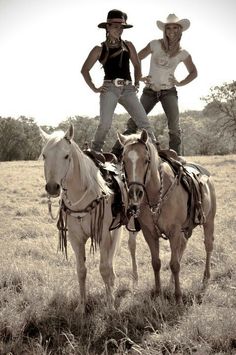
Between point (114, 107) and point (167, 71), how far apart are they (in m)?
1.17

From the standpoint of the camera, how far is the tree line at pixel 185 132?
3831cm

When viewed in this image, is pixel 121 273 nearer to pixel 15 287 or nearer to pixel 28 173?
pixel 15 287

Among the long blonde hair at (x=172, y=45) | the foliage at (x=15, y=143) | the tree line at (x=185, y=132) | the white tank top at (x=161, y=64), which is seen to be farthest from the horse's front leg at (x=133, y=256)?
the foliage at (x=15, y=143)

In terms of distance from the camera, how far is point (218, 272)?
22.2ft

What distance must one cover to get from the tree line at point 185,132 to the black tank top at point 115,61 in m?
26.8

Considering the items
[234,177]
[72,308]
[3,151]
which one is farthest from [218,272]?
[3,151]

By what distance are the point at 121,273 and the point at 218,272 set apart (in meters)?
1.67

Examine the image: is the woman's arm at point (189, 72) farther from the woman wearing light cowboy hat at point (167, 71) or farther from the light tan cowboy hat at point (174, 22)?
the light tan cowboy hat at point (174, 22)

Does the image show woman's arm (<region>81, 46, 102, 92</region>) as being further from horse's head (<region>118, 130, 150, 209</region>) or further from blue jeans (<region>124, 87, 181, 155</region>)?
horse's head (<region>118, 130, 150, 209</region>)

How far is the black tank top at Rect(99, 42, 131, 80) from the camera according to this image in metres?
6.08

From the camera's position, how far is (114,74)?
20.4 feet

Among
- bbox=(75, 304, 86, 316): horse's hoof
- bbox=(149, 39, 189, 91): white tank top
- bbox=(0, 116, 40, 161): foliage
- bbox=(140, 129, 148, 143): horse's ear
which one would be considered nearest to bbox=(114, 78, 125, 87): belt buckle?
bbox=(149, 39, 189, 91): white tank top

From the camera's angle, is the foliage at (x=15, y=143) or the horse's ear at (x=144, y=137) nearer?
the horse's ear at (x=144, y=137)

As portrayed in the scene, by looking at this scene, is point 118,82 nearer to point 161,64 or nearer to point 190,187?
point 161,64
